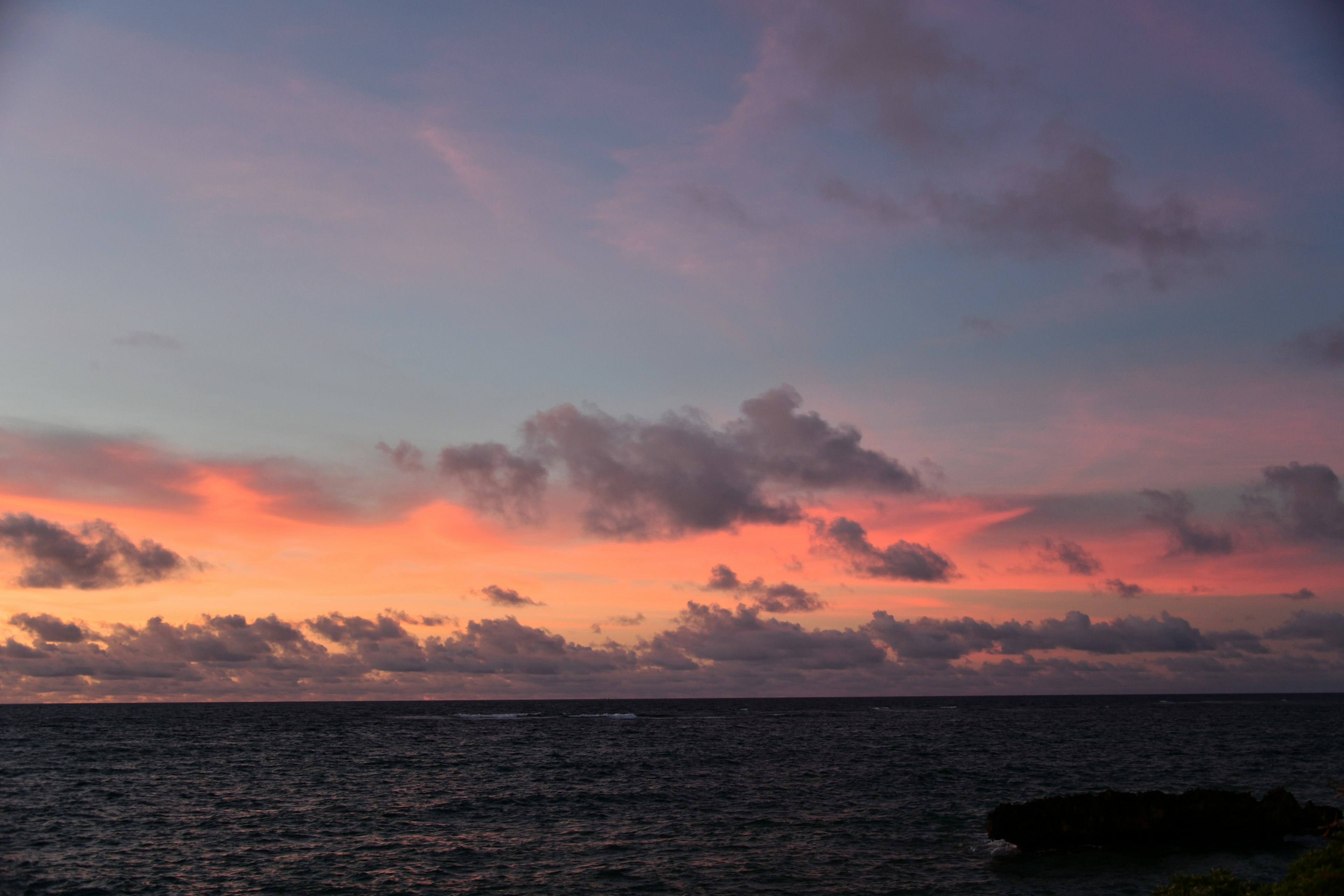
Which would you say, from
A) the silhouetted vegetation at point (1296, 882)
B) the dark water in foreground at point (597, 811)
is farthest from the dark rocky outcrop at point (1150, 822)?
the silhouetted vegetation at point (1296, 882)

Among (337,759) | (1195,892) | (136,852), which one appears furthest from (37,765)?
(1195,892)

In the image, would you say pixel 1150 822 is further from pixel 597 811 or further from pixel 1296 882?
pixel 597 811

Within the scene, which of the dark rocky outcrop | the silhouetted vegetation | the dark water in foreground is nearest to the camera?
the silhouetted vegetation

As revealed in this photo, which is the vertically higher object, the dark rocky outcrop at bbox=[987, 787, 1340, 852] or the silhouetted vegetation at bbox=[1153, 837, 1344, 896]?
the silhouetted vegetation at bbox=[1153, 837, 1344, 896]

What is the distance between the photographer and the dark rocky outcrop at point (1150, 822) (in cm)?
4281

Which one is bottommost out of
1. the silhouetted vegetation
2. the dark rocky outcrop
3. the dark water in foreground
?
the dark water in foreground

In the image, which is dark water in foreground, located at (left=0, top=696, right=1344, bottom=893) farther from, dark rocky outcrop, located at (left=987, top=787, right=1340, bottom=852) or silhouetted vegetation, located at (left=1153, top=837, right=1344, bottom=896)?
silhouetted vegetation, located at (left=1153, top=837, right=1344, bottom=896)

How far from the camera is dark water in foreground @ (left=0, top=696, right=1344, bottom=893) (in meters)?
39.9

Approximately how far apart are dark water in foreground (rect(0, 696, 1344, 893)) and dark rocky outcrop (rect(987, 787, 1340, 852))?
1.15 meters

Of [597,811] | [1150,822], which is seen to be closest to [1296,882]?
[1150,822]

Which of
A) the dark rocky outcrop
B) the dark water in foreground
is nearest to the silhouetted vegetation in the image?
the dark water in foreground

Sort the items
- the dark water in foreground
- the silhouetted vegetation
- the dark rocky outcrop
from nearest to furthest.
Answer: the silhouetted vegetation, the dark water in foreground, the dark rocky outcrop

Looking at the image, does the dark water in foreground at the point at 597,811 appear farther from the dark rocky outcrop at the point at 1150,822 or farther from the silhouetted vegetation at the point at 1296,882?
the silhouetted vegetation at the point at 1296,882

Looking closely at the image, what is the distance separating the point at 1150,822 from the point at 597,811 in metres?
34.7
